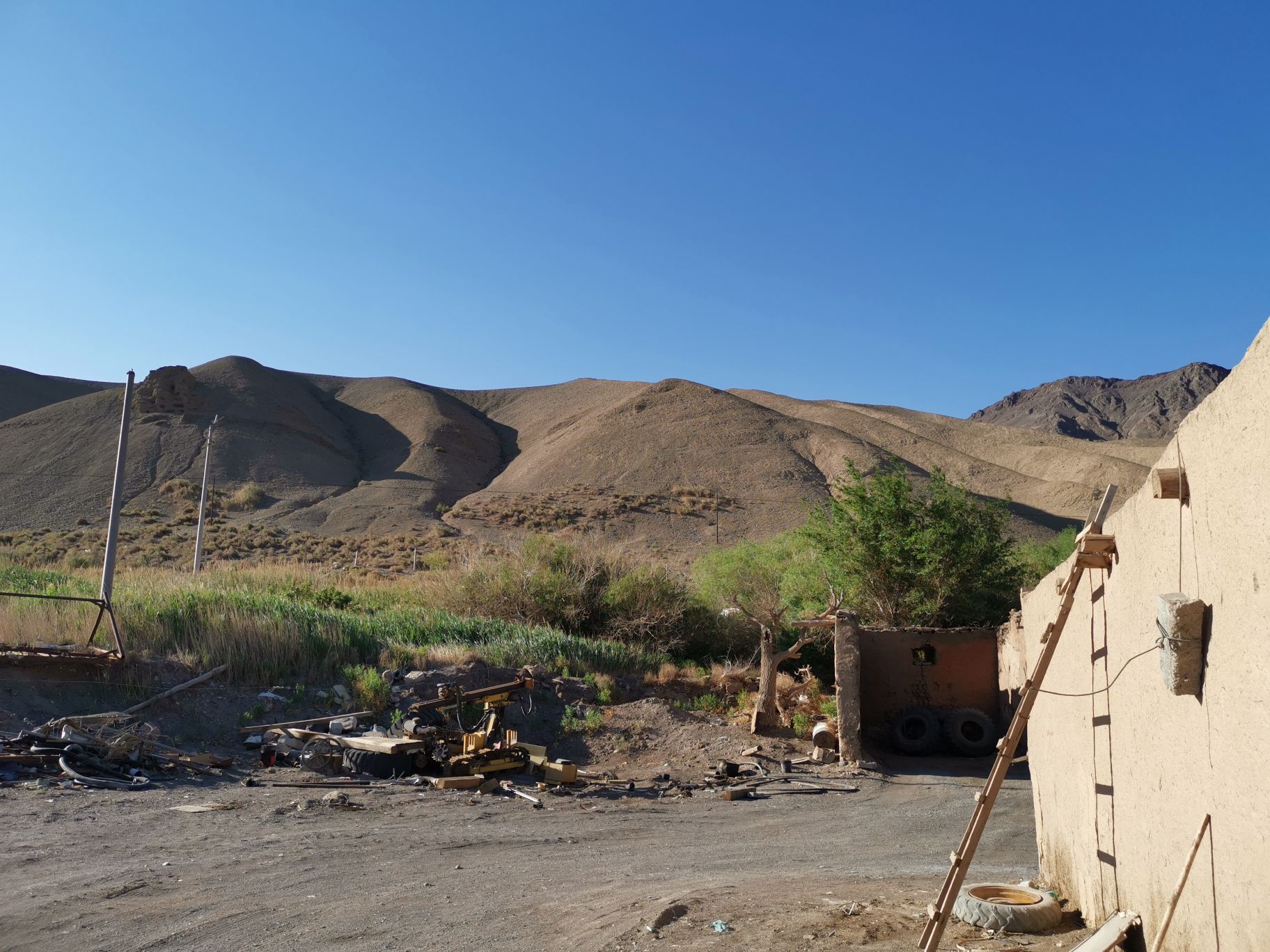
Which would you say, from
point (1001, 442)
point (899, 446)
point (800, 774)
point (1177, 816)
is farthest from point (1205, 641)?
point (1001, 442)

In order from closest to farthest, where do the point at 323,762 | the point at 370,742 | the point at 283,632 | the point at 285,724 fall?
the point at 323,762 → the point at 370,742 → the point at 285,724 → the point at 283,632

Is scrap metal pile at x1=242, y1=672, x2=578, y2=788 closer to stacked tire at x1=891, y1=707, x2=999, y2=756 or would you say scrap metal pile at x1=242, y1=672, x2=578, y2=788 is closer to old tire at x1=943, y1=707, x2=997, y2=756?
stacked tire at x1=891, y1=707, x2=999, y2=756

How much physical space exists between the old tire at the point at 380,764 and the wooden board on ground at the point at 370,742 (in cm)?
8

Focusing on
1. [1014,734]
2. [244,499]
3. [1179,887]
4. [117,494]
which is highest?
[244,499]

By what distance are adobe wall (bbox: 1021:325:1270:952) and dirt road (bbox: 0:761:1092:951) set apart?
1.21 m

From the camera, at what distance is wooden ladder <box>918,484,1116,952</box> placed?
523 cm

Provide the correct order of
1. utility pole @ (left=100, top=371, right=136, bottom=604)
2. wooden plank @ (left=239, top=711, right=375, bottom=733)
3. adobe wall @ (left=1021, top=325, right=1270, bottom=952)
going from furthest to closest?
1. utility pole @ (left=100, top=371, right=136, bottom=604)
2. wooden plank @ (left=239, top=711, right=375, bottom=733)
3. adobe wall @ (left=1021, top=325, right=1270, bottom=952)

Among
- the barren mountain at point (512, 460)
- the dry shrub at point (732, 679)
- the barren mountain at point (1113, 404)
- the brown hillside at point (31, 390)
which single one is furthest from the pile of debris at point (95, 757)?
the barren mountain at point (1113, 404)

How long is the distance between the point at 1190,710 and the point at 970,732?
1407cm

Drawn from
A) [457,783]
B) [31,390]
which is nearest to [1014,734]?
[457,783]

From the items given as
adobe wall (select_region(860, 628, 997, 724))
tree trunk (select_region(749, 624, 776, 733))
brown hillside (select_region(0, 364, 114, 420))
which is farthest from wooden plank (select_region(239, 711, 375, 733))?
brown hillside (select_region(0, 364, 114, 420))

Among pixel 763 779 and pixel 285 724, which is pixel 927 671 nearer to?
pixel 763 779

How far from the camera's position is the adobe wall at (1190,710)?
12.1ft

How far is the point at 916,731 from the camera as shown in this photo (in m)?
17.8
